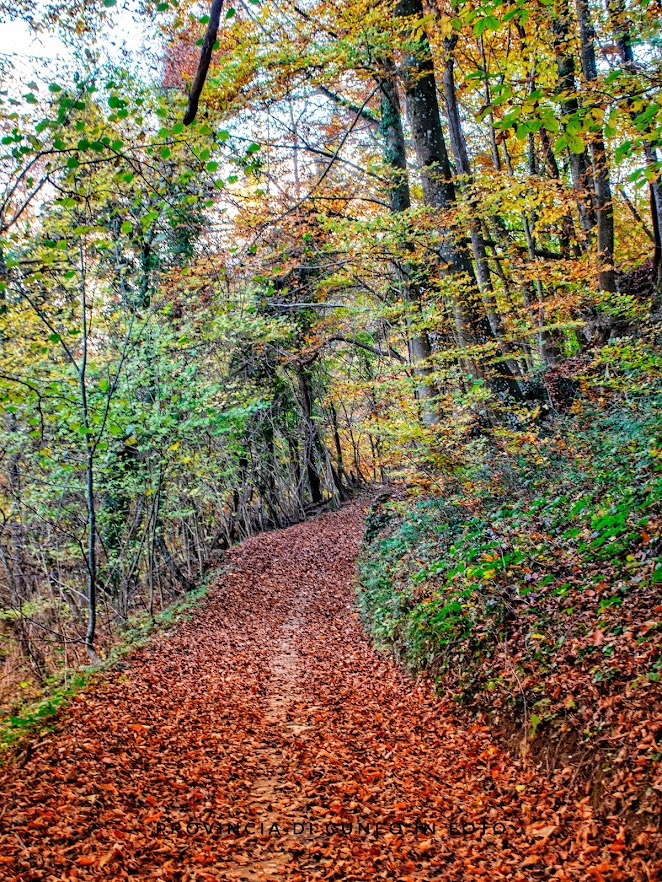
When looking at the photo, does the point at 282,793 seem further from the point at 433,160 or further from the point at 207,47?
the point at 433,160

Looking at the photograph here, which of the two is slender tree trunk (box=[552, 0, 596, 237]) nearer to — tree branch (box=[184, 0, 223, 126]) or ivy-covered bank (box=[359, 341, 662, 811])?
ivy-covered bank (box=[359, 341, 662, 811])

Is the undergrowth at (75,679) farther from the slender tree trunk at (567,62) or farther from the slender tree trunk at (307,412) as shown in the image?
the slender tree trunk at (567,62)

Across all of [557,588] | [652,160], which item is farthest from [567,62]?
[557,588]

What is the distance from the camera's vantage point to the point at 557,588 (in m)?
5.32

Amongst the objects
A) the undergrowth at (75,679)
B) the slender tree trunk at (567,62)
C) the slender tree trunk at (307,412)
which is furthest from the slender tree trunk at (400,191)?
the slender tree trunk at (307,412)

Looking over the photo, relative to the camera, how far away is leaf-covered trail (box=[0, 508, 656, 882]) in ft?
10.9

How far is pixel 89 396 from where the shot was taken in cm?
873

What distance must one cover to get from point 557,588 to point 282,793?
117 inches

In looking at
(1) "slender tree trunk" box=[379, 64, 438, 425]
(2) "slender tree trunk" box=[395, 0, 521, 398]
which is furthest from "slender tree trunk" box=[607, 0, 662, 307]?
(1) "slender tree trunk" box=[379, 64, 438, 425]

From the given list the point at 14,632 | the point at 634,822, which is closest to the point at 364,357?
the point at 14,632

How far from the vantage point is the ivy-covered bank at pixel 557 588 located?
159 inches

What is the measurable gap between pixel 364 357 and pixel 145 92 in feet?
49.7

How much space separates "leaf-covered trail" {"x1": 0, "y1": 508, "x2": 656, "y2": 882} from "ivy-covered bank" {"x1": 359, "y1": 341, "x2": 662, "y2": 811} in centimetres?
39

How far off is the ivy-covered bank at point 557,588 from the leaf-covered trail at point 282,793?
39 cm
